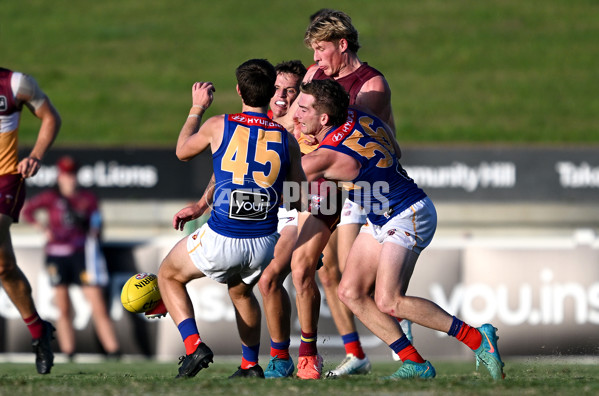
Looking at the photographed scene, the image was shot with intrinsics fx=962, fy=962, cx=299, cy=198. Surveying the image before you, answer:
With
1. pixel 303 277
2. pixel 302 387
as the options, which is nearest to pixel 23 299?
pixel 303 277

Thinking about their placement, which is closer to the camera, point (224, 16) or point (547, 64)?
point (547, 64)

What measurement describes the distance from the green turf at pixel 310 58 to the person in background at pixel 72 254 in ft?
36.8

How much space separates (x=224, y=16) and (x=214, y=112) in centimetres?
868

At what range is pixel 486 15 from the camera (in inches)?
1241

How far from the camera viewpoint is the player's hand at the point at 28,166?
24.9 feet

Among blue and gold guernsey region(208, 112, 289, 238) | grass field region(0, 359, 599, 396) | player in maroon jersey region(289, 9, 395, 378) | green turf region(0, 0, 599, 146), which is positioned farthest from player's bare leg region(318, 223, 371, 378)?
green turf region(0, 0, 599, 146)

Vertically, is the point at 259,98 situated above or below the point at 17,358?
above

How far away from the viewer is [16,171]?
25.5ft

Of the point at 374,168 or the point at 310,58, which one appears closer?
the point at 374,168

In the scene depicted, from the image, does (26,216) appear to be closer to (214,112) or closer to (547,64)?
(214,112)

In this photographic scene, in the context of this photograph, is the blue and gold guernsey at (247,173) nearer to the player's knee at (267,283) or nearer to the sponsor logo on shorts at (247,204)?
the sponsor logo on shorts at (247,204)

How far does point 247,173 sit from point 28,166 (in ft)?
7.04

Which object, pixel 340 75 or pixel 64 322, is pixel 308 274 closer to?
pixel 340 75

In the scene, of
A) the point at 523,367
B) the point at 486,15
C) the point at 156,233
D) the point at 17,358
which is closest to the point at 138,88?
the point at 156,233
